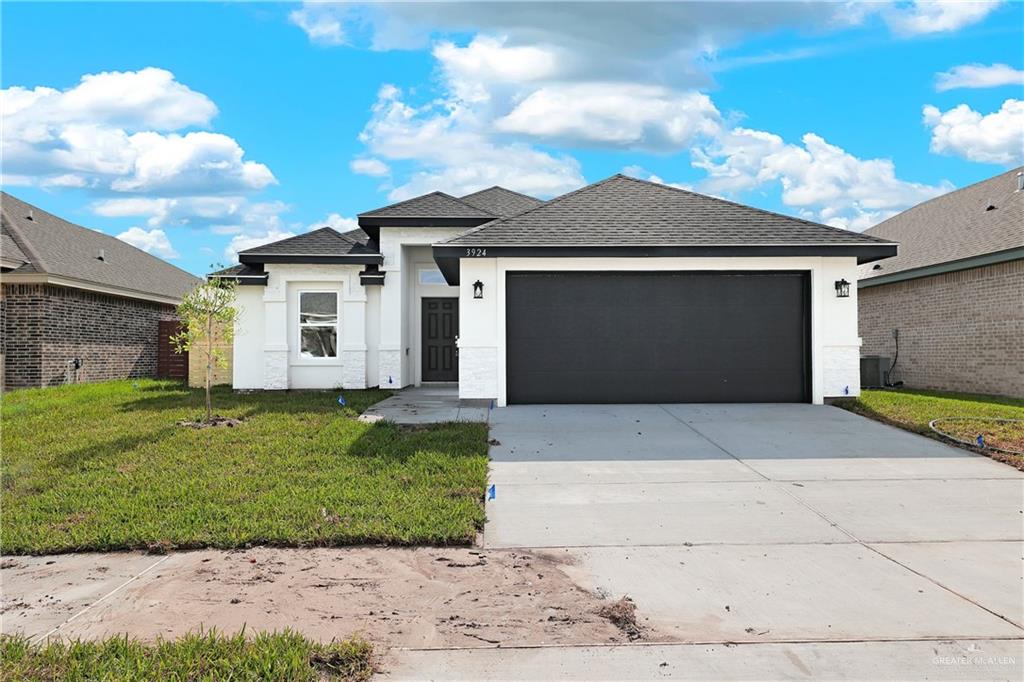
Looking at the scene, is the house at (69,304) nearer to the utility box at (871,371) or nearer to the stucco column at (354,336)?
the stucco column at (354,336)

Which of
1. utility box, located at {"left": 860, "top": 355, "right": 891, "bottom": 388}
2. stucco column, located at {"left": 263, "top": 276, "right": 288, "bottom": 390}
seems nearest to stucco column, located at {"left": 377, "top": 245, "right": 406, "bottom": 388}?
stucco column, located at {"left": 263, "top": 276, "right": 288, "bottom": 390}

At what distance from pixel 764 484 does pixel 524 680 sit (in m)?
4.39

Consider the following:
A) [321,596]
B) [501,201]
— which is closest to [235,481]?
[321,596]

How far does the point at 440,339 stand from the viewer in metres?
Result: 16.9

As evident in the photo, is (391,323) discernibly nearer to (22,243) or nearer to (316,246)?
(316,246)

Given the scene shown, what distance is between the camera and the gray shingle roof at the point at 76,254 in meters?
16.7

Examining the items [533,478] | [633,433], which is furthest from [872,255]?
Result: [533,478]

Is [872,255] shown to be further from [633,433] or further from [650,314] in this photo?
[633,433]

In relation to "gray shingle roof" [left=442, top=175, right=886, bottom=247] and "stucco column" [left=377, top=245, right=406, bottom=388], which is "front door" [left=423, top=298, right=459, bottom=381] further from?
"gray shingle roof" [left=442, top=175, right=886, bottom=247]

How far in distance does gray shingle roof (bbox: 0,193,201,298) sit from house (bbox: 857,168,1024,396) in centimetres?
2054

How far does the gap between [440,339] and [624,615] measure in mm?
13407

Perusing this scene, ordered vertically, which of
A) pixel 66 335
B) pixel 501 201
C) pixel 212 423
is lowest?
pixel 212 423

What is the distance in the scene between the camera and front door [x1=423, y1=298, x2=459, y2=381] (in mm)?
16797

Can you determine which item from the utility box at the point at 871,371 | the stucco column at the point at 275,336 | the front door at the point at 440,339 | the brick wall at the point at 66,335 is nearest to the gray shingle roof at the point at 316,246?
the stucco column at the point at 275,336
